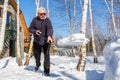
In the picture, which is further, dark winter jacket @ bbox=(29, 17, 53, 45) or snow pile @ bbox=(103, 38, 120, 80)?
dark winter jacket @ bbox=(29, 17, 53, 45)

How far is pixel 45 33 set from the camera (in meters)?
8.33

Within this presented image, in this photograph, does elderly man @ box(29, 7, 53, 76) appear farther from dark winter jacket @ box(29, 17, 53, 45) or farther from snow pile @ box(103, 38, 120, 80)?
snow pile @ box(103, 38, 120, 80)

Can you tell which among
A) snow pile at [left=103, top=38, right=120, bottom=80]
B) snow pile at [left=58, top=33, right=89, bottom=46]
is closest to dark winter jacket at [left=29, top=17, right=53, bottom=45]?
snow pile at [left=58, top=33, right=89, bottom=46]

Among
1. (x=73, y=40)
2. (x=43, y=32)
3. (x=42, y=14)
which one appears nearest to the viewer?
(x=73, y=40)

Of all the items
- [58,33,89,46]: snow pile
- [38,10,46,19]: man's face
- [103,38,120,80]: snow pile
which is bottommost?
[103,38,120,80]: snow pile

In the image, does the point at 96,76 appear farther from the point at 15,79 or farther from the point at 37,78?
the point at 15,79

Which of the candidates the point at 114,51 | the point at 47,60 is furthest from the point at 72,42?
the point at 47,60

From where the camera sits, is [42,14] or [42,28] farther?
[42,28]

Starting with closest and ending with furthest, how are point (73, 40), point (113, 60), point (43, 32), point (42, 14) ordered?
point (113, 60) < point (73, 40) < point (42, 14) < point (43, 32)

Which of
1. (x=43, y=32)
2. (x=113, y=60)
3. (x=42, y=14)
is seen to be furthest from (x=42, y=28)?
(x=113, y=60)

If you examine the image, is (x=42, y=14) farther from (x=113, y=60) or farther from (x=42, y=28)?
(x=113, y=60)

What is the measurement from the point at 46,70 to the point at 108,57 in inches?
128

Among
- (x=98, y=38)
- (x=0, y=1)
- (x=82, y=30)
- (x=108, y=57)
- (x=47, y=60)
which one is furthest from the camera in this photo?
(x=98, y=38)

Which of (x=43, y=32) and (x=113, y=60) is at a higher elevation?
(x=43, y=32)
